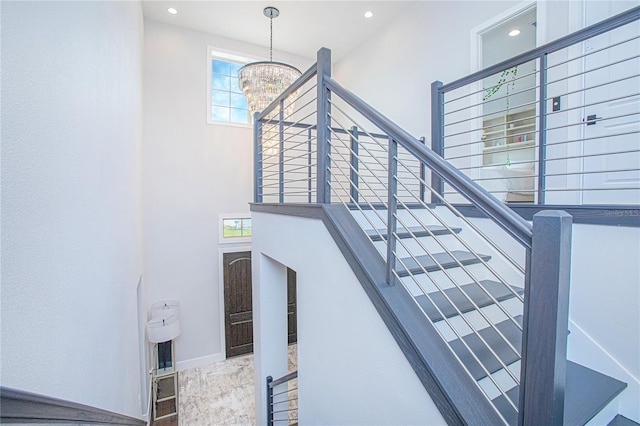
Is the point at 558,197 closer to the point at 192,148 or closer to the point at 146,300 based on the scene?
the point at 192,148

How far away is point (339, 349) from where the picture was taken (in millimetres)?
1721

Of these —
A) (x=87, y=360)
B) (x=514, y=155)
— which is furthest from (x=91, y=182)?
(x=514, y=155)

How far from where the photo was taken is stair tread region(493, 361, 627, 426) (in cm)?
120

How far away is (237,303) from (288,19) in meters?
4.63

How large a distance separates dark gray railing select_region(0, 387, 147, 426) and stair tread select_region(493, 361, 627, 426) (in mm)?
1304

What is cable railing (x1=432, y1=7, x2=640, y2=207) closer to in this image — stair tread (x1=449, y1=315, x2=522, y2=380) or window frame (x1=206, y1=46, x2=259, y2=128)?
stair tread (x1=449, y1=315, x2=522, y2=380)

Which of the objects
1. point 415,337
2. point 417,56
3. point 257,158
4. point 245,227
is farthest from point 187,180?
point 415,337

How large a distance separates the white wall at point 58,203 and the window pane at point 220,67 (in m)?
3.60

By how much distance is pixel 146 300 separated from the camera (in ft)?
14.9

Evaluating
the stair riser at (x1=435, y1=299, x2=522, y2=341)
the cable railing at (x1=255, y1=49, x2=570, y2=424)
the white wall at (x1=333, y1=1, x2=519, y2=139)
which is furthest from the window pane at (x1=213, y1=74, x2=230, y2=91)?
the stair riser at (x1=435, y1=299, x2=522, y2=341)

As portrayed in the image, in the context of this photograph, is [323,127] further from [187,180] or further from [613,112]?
[187,180]

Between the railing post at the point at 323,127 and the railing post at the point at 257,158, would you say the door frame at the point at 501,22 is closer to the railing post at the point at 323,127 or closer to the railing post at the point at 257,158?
the railing post at the point at 323,127

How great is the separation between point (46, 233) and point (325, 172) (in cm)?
139

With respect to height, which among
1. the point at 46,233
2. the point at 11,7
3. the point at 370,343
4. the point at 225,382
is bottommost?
the point at 225,382
